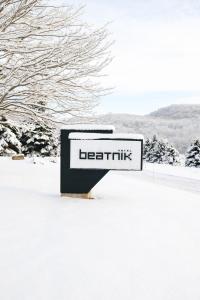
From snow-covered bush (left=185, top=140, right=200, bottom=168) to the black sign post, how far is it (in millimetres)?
46084

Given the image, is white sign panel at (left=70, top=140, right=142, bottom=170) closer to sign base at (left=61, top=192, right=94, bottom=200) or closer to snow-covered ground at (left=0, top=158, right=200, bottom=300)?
sign base at (left=61, top=192, right=94, bottom=200)

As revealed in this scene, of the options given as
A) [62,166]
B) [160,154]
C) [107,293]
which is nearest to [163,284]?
[107,293]

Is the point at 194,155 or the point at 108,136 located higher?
the point at 108,136

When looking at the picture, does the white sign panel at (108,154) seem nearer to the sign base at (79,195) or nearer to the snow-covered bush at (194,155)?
the sign base at (79,195)

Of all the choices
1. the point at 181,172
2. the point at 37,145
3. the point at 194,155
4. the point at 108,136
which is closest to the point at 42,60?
the point at 108,136

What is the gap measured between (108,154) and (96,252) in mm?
3321

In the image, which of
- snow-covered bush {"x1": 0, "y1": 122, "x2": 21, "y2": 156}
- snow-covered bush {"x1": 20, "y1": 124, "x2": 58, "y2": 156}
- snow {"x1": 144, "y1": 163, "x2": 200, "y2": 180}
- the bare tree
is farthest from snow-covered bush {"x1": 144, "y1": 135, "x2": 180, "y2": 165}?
the bare tree

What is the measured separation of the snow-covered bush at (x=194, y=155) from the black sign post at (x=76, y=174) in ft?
151

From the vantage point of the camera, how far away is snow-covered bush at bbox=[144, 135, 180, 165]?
64.3m

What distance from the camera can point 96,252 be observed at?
3619 millimetres

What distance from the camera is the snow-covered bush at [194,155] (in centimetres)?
5172

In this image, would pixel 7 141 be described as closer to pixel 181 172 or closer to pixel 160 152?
pixel 181 172

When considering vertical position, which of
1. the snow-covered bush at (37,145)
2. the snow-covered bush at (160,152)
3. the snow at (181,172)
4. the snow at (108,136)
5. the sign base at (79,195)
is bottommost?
the snow-covered bush at (160,152)

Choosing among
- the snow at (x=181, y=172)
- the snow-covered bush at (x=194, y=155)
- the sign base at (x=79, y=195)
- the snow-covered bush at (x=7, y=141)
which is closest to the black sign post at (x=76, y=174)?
the sign base at (x=79, y=195)
